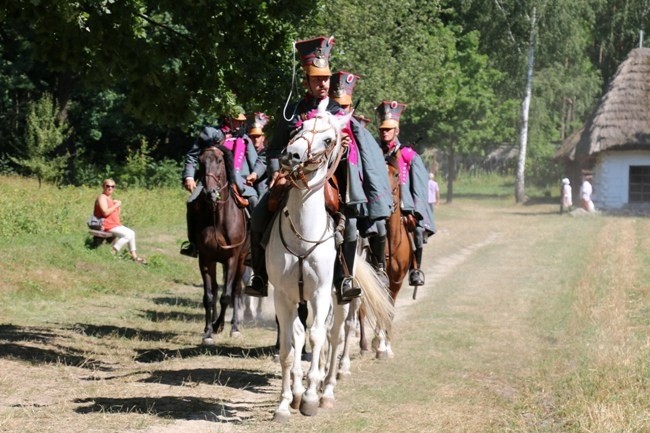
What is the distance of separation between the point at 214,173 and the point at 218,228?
71cm

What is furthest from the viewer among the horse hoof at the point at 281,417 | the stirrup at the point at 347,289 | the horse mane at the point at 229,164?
the horse mane at the point at 229,164

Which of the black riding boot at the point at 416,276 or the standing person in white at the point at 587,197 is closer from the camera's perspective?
the black riding boot at the point at 416,276

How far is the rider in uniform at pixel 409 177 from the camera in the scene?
1235cm

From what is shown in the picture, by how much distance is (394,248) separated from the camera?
40.0 ft

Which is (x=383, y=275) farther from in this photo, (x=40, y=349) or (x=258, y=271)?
(x=40, y=349)

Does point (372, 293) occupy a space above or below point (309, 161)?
below

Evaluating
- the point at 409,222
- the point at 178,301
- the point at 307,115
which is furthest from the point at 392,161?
the point at 178,301

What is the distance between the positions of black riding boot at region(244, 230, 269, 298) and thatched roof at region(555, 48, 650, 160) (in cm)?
4176

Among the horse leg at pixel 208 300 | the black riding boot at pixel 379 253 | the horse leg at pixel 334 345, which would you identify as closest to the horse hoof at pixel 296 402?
the horse leg at pixel 334 345

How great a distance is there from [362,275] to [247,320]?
571cm

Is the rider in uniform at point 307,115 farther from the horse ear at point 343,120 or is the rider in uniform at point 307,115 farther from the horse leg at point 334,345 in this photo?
the horse leg at point 334,345

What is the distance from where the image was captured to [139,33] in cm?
1288

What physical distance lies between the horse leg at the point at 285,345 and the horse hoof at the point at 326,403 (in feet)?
1.67

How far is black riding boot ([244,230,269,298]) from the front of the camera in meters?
9.75
